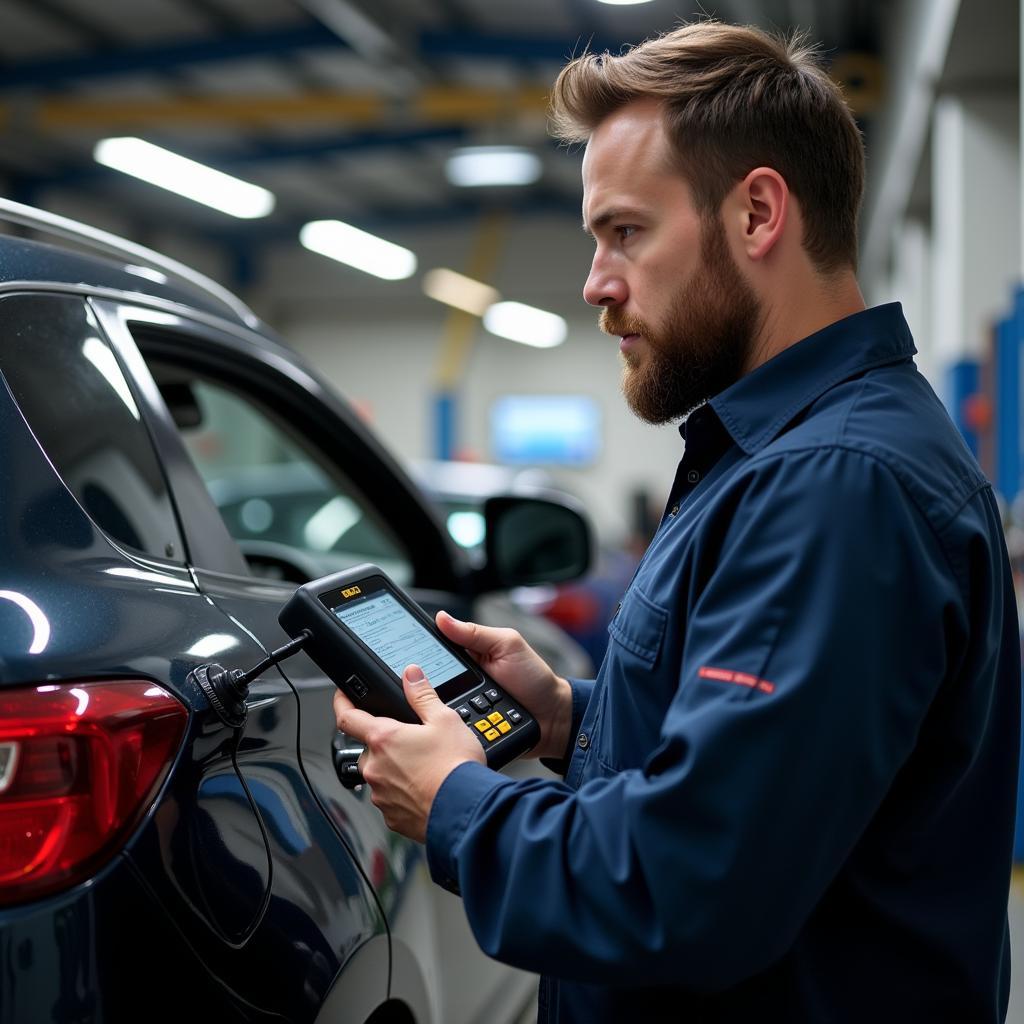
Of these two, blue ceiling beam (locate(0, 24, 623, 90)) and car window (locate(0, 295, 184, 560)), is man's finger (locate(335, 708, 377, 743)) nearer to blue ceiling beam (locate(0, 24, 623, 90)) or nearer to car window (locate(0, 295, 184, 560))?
car window (locate(0, 295, 184, 560))

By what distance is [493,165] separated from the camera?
12164 mm

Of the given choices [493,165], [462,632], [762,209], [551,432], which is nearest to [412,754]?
[462,632]

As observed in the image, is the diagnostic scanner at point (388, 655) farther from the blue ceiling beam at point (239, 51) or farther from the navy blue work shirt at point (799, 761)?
the blue ceiling beam at point (239, 51)

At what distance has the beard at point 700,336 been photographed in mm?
1238

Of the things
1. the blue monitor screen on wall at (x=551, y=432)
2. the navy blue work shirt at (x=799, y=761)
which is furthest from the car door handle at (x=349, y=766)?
the blue monitor screen on wall at (x=551, y=432)

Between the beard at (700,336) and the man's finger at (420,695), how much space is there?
0.41 metres

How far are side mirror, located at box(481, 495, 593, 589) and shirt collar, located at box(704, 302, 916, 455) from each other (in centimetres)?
129

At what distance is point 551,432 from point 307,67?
8479 mm

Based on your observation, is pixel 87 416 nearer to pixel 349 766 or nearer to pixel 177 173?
pixel 349 766

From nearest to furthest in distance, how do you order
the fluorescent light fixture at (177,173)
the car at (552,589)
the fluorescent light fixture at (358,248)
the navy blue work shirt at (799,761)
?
the navy blue work shirt at (799,761) → the car at (552,589) → the fluorescent light fixture at (177,173) → the fluorescent light fixture at (358,248)

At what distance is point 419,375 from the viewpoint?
1916 centimetres

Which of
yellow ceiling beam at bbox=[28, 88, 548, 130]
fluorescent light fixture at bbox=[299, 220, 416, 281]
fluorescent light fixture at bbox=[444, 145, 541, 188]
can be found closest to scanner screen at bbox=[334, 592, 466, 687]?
yellow ceiling beam at bbox=[28, 88, 548, 130]

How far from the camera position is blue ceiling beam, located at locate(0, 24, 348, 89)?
9922 millimetres

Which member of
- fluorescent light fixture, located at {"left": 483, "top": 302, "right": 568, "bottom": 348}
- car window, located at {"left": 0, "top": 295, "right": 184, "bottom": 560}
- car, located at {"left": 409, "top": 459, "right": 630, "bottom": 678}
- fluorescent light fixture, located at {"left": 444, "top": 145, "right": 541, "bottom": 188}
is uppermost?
fluorescent light fixture, located at {"left": 444, "top": 145, "right": 541, "bottom": 188}
